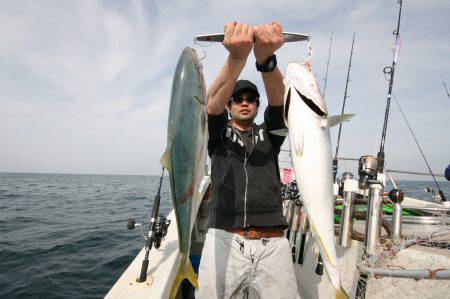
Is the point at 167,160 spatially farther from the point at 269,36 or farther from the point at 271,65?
the point at 271,65

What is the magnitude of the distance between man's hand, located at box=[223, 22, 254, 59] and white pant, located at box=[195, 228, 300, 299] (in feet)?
5.65

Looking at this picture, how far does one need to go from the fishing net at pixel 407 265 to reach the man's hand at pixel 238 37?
2090mm

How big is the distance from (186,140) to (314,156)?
844 mm

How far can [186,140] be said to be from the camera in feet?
5.24

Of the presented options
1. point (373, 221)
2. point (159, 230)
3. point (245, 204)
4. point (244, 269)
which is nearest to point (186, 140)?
point (245, 204)

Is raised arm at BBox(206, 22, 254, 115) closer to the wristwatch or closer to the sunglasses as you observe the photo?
the wristwatch

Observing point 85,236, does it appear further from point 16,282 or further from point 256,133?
point 256,133

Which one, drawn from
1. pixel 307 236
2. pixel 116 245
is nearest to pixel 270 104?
pixel 307 236

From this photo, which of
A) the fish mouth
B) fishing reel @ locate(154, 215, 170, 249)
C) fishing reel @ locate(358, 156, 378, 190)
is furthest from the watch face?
fishing reel @ locate(154, 215, 170, 249)

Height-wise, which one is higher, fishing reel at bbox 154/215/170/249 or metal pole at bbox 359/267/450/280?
metal pole at bbox 359/267/450/280

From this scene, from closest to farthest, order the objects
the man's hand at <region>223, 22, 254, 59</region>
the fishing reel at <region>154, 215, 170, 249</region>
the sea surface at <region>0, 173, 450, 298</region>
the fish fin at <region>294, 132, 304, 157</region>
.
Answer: the fish fin at <region>294, 132, 304, 157</region>
the man's hand at <region>223, 22, 254, 59</region>
the fishing reel at <region>154, 215, 170, 249</region>
the sea surface at <region>0, 173, 450, 298</region>

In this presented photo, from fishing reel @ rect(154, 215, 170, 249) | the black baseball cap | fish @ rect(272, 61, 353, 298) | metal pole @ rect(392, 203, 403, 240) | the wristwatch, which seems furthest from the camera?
fishing reel @ rect(154, 215, 170, 249)

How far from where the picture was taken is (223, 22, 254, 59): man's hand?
6.34 feet

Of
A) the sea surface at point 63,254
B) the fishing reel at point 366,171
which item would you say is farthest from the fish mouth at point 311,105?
the sea surface at point 63,254
